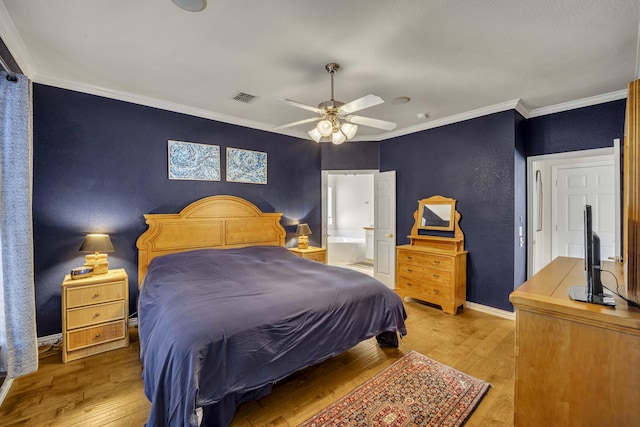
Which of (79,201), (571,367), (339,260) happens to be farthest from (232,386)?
(339,260)

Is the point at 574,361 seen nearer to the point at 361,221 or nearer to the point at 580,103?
the point at 580,103

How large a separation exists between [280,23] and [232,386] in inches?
95.1

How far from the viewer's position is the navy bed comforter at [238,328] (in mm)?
1576

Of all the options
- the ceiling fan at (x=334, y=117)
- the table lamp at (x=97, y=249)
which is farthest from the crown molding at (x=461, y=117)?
the table lamp at (x=97, y=249)

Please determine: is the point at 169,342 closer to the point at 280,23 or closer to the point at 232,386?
the point at 232,386

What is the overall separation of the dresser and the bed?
48.1 inches

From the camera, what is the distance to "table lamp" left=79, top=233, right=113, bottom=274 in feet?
9.25

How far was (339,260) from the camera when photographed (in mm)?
7289

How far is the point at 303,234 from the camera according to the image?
460 centimetres

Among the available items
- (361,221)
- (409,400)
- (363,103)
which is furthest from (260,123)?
(361,221)

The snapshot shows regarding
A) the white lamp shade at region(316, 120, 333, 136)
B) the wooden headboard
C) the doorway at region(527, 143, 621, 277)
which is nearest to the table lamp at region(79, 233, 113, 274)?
the wooden headboard

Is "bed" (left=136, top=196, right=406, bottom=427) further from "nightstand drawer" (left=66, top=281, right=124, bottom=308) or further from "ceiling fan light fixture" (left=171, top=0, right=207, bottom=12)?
"ceiling fan light fixture" (left=171, top=0, right=207, bottom=12)

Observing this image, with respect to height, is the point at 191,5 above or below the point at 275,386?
above

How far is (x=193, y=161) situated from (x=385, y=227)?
3.26 meters
